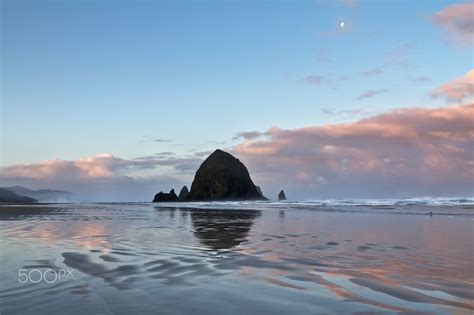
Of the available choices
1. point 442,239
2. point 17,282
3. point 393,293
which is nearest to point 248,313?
point 393,293

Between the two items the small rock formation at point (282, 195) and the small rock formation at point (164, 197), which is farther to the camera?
the small rock formation at point (282, 195)

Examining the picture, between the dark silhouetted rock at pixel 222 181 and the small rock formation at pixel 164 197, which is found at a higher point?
the dark silhouetted rock at pixel 222 181

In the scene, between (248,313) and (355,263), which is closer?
(248,313)

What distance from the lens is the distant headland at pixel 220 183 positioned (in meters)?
110

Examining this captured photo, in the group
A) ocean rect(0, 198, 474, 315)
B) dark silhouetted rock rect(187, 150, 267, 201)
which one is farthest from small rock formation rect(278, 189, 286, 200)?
ocean rect(0, 198, 474, 315)

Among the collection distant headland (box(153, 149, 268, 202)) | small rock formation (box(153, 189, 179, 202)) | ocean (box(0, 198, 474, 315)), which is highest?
distant headland (box(153, 149, 268, 202))

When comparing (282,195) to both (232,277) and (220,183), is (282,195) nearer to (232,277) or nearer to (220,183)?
(220,183)

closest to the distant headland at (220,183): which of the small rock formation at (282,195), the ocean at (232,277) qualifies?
the small rock formation at (282,195)

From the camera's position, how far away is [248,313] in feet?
15.6

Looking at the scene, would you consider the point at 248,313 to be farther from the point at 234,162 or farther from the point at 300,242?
the point at 234,162

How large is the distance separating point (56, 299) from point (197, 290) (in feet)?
6.64

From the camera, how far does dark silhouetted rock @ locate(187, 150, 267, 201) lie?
10962cm

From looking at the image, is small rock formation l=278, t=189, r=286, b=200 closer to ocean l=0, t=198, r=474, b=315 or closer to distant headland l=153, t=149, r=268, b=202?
distant headland l=153, t=149, r=268, b=202

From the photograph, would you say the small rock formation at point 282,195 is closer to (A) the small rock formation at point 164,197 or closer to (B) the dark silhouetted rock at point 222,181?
(B) the dark silhouetted rock at point 222,181
